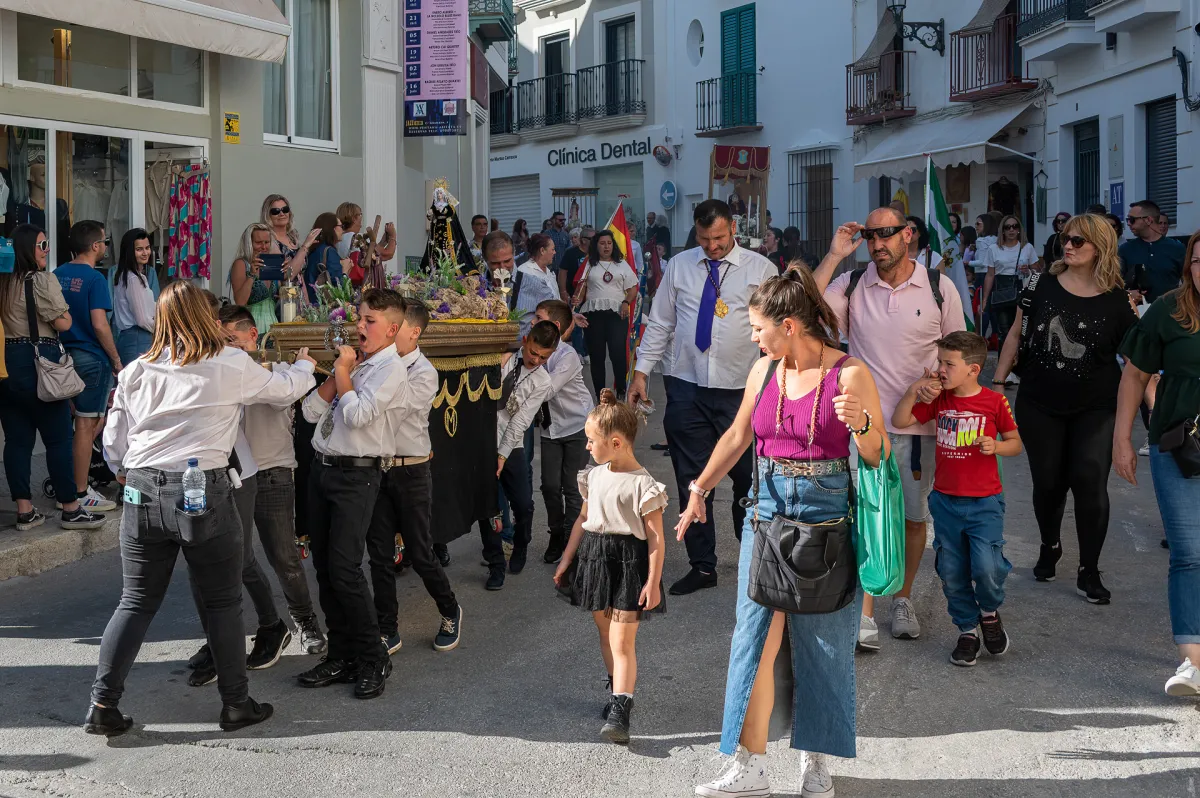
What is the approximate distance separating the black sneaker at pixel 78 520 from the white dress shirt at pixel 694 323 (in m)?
3.58

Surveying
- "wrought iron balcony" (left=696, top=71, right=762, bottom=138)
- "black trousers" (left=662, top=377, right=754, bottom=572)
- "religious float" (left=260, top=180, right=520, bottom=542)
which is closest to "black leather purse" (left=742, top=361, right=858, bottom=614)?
"religious float" (left=260, top=180, right=520, bottom=542)

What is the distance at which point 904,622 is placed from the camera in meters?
6.30

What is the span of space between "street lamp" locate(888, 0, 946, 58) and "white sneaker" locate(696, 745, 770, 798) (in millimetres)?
21783

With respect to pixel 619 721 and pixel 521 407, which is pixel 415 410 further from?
pixel 619 721

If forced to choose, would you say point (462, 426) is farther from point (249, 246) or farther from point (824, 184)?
point (824, 184)

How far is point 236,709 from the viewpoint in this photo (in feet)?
16.8

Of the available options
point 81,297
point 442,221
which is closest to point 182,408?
point 81,297

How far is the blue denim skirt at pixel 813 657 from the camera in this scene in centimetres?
440

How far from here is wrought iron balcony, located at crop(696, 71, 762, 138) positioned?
29969 millimetres

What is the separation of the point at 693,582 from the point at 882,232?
2147 mm

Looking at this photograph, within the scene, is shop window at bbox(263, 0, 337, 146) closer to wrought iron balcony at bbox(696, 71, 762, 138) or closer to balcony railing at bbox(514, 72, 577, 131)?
wrought iron balcony at bbox(696, 71, 762, 138)

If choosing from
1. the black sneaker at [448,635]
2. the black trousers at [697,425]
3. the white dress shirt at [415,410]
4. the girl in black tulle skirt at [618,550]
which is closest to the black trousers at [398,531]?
the white dress shirt at [415,410]

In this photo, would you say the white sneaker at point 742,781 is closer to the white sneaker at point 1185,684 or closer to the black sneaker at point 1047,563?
the white sneaker at point 1185,684

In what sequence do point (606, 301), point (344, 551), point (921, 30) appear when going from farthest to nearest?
point (921, 30)
point (606, 301)
point (344, 551)
